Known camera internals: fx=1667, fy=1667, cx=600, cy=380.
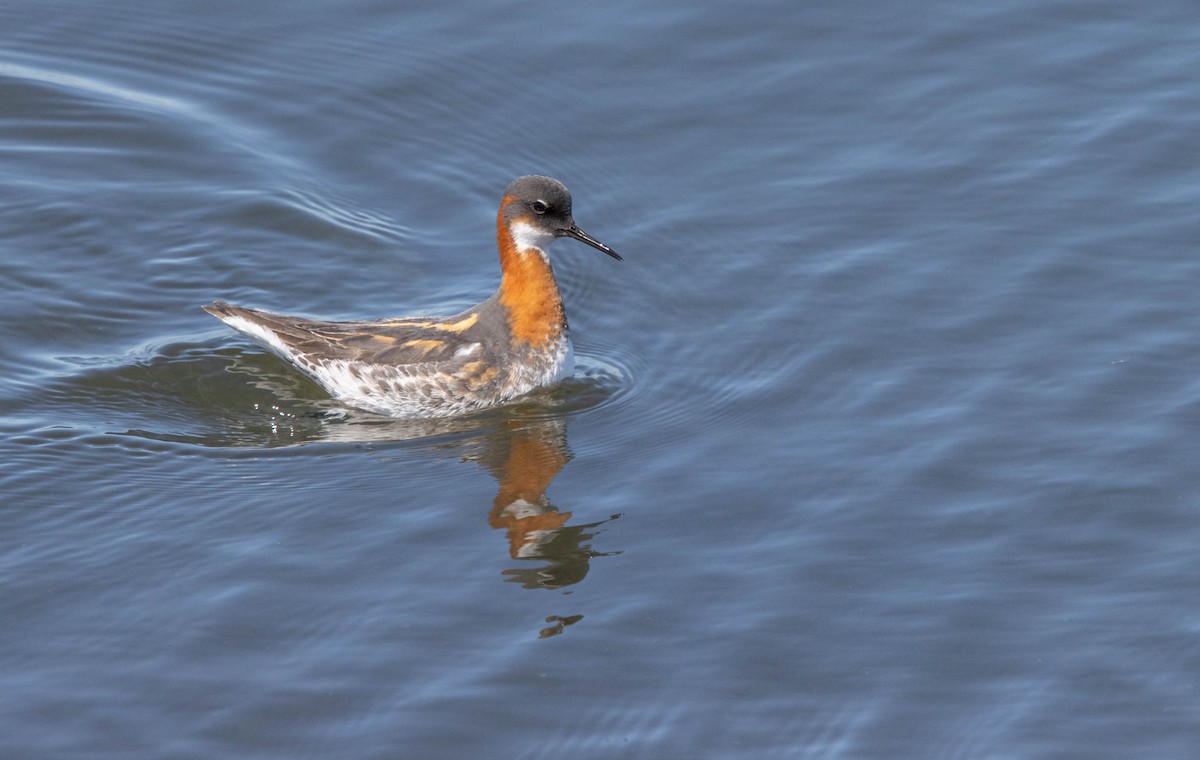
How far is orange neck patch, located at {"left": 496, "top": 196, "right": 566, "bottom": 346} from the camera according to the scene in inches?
480

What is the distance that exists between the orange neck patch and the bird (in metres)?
0.01

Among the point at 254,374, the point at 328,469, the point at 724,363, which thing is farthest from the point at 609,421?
the point at 254,374

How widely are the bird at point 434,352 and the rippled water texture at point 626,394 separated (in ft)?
0.74

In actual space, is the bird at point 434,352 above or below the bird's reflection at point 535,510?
above

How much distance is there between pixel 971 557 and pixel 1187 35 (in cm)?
777

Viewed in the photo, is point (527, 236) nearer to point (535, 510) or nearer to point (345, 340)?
point (345, 340)

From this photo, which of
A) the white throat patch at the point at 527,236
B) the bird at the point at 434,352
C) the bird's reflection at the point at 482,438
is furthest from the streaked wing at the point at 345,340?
the white throat patch at the point at 527,236

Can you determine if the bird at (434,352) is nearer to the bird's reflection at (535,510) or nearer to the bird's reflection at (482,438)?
the bird's reflection at (482,438)

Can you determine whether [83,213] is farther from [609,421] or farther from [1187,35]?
[1187,35]

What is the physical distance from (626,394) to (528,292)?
4.05 ft

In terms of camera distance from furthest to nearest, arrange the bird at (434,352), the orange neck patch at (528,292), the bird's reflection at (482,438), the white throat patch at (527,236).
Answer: the white throat patch at (527,236)
the orange neck patch at (528,292)
the bird at (434,352)
the bird's reflection at (482,438)

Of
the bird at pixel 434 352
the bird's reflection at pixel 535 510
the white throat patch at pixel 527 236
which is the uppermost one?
the white throat patch at pixel 527 236

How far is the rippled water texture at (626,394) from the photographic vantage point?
8336 millimetres

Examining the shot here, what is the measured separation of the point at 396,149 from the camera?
15.0 metres
